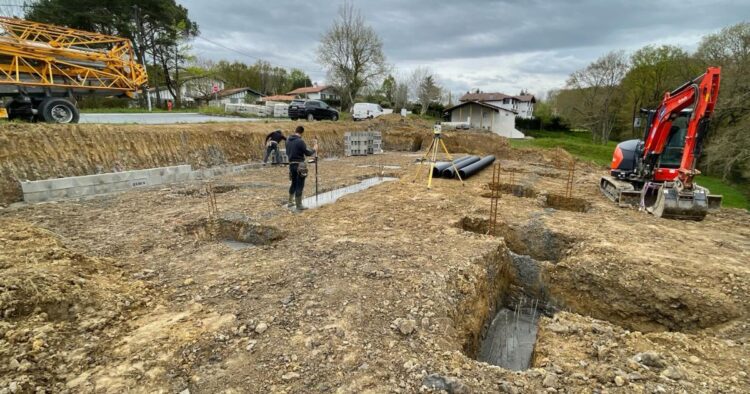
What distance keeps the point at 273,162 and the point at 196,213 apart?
21.3 feet

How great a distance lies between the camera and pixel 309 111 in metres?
21.6

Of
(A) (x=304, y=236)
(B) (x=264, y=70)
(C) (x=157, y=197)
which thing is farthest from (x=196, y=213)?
(B) (x=264, y=70)

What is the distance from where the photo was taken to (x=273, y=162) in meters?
13.5

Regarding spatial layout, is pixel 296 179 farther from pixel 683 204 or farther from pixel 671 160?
pixel 671 160

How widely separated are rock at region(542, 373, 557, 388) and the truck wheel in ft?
43.5

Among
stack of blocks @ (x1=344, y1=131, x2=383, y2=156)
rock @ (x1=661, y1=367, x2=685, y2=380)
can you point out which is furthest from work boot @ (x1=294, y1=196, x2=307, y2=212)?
stack of blocks @ (x1=344, y1=131, x2=383, y2=156)

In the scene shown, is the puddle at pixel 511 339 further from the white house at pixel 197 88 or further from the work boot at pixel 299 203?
the white house at pixel 197 88

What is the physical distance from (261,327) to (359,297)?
3.71 ft

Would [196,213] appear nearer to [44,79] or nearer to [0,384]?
[0,384]

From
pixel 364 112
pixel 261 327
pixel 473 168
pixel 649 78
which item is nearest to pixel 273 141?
pixel 473 168

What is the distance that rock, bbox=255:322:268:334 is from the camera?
3.48m

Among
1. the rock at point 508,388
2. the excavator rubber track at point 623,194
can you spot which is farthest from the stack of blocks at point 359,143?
the rock at point 508,388

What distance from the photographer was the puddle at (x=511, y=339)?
176 inches

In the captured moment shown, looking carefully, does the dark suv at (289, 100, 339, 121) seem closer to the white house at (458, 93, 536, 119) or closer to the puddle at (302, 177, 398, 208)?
the puddle at (302, 177, 398, 208)
